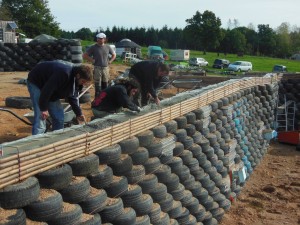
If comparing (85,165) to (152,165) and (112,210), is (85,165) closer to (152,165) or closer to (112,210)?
(112,210)

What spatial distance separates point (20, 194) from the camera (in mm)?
2684

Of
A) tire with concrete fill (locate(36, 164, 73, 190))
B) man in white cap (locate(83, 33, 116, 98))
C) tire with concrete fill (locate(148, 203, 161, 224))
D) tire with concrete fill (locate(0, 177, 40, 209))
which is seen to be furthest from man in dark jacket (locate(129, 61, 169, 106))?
tire with concrete fill (locate(0, 177, 40, 209))

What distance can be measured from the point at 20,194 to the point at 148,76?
5010 mm

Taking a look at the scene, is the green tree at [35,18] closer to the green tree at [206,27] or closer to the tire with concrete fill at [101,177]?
the green tree at [206,27]

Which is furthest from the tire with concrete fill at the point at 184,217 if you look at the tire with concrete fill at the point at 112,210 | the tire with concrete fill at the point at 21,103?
the tire with concrete fill at the point at 21,103

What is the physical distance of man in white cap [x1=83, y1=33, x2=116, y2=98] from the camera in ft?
29.1

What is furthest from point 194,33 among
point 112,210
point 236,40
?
point 112,210

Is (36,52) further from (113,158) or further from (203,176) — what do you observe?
(113,158)

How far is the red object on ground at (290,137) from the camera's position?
11.4 m

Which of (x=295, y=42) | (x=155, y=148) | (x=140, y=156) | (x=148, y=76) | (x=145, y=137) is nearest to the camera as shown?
(x=140, y=156)

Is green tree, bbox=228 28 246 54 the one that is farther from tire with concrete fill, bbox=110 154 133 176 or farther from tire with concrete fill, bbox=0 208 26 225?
tire with concrete fill, bbox=0 208 26 225

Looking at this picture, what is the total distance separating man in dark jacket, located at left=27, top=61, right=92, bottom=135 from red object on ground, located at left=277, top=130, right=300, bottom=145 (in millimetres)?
7512

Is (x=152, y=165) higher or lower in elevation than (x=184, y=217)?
higher

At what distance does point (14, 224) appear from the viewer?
8.56 feet
